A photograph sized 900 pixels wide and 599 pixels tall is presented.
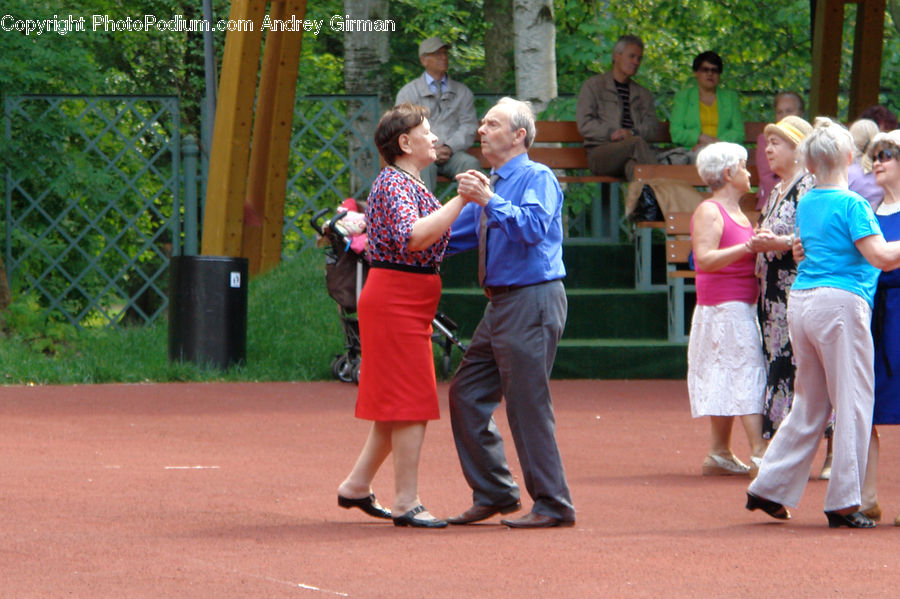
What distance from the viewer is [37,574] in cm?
522

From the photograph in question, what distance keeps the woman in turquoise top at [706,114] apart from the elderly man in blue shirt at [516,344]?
8.63m

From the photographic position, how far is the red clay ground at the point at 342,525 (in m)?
5.13

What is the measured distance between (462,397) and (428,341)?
10.6 inches

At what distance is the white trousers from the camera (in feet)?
20.5

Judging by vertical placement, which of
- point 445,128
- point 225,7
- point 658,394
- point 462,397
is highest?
point 225,7

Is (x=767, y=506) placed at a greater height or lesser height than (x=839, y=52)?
lesser

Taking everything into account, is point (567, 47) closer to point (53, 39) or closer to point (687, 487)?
point (53, 39)

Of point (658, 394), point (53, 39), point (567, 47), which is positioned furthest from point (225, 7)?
point (658, 394)

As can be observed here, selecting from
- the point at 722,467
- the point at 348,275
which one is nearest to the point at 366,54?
the point at 348,275

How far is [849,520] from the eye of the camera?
6.31m

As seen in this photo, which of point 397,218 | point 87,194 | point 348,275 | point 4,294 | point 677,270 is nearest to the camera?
point 397,218

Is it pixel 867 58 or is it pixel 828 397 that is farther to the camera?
pixel 867 58

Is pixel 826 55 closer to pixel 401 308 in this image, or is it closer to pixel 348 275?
pixel 348 275

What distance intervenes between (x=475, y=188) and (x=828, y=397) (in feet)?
5.84
